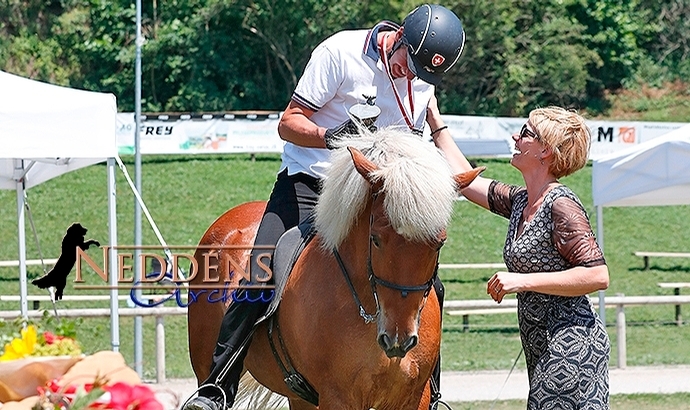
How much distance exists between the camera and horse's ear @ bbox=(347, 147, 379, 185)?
451 centimetres

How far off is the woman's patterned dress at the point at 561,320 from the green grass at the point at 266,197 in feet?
24.7

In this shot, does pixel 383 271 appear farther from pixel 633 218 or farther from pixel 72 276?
pixel 633 218

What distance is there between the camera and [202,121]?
26.4 metres

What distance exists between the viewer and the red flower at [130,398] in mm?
2539

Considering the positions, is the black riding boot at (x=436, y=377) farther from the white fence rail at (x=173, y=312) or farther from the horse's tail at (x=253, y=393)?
the white fence rail at (x=173, y=312)

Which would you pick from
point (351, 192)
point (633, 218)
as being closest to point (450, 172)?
point (351, 192)

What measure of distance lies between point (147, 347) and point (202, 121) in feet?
42.7

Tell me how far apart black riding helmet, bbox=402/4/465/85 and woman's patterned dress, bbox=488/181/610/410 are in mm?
837

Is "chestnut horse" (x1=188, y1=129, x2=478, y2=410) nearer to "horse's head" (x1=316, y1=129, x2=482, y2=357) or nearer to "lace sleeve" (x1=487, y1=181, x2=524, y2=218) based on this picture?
"horse's head" (x1=316, y1=129, x2=482, y2=357)

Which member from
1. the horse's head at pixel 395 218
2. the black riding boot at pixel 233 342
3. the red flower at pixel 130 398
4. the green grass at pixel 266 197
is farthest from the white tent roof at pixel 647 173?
the red flower at pixel 130 398

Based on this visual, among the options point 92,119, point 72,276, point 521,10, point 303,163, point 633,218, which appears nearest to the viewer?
point 303,163

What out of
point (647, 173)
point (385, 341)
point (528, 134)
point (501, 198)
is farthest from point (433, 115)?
→ point (647, 173)

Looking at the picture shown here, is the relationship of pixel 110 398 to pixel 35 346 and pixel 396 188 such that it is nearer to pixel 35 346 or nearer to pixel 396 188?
pixel 35 346

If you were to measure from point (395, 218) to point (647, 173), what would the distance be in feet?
23.5
